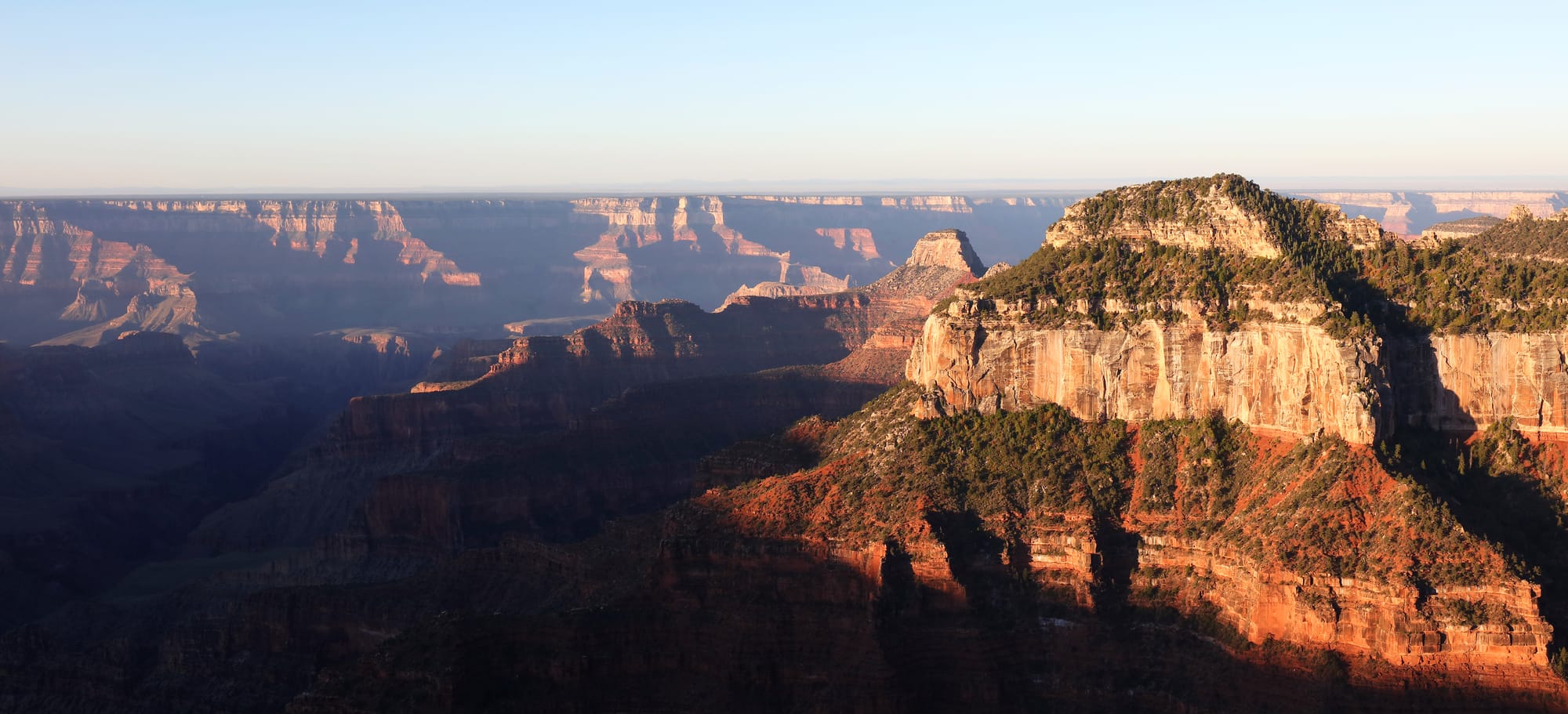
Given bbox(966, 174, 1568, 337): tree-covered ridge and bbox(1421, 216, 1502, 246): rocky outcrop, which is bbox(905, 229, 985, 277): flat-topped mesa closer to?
bbox(1421, 216, 1502, 246): rocky outcrop

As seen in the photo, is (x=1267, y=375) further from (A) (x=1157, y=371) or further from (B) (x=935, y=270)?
(B) (x=935, y=270)

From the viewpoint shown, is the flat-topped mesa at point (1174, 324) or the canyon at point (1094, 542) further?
the flat-topped mesa at point (1174, 324)

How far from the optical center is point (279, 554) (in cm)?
10681

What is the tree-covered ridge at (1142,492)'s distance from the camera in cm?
5416

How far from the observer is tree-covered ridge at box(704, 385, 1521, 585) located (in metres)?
54.2

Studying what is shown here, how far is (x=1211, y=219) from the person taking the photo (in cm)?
6600

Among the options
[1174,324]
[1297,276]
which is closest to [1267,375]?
[1297,276]

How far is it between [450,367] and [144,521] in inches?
1534

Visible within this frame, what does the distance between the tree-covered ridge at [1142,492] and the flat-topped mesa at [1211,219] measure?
23.6 ft

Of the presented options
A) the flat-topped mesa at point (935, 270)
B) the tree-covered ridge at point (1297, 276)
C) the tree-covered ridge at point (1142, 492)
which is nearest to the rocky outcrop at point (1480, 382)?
the tree-covered ridge at point (1297, 276)

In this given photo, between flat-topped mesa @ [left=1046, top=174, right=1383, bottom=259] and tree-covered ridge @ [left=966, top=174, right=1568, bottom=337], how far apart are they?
81 mm

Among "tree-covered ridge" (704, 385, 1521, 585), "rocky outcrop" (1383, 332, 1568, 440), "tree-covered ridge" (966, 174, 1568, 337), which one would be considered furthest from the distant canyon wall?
"tree-covered ridge" (704, 385, 1521, 585)

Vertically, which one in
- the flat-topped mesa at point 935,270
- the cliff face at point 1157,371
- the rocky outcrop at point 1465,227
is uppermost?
the rocky outcrop at point 1465,227

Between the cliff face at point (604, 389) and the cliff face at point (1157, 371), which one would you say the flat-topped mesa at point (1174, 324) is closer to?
the cliff face at point (1157, 371)
